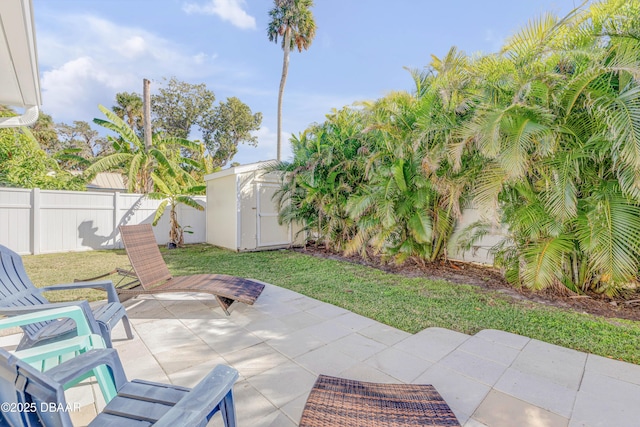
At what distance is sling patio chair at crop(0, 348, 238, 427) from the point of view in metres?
1.14

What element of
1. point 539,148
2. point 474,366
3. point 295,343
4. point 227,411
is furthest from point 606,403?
point 539,148

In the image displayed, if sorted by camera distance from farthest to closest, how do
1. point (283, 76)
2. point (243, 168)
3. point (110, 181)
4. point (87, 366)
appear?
point (110, 181) < point (283, 76) < point (243, 168) < point (87, 366)

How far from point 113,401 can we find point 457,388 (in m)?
2.39

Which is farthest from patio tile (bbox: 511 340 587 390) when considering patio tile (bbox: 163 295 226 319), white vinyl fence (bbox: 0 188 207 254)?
white vinyl fence (bbox: 0 188 207 254)

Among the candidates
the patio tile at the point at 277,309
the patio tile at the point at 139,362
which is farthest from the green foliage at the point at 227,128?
the patio tile at the point at 139,362

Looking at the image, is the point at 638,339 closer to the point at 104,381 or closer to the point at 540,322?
the point at 540,322

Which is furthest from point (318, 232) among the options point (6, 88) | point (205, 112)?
point (205, 112)

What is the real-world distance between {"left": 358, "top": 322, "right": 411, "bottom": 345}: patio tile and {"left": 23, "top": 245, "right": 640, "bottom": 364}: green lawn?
141 millimetres

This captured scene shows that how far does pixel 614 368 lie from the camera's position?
8.86ft

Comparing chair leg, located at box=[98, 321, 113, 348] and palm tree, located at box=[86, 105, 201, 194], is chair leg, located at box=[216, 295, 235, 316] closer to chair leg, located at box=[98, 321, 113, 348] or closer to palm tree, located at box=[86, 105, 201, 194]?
chair leg, located at box=[98, 321, 113, 348]

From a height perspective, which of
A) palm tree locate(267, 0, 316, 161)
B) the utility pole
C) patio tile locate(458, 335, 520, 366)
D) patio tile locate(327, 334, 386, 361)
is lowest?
patio tile locate(327, 334, 386, 361)

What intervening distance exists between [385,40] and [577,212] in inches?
289

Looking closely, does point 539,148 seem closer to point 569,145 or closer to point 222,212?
point 569,145

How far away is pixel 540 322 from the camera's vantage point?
3.80 metres
